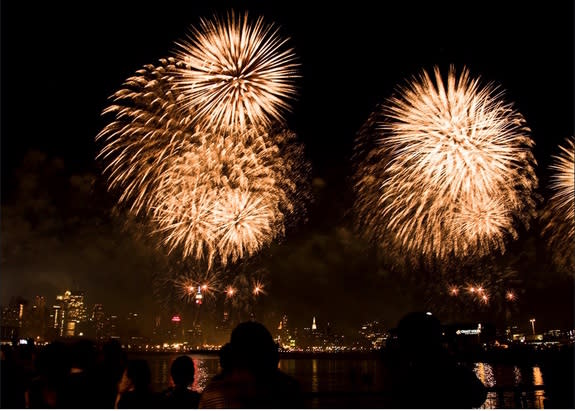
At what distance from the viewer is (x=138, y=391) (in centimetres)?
577

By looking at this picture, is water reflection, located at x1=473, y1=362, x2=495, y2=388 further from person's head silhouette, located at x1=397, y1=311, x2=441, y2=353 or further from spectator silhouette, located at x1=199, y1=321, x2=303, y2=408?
spectator silhouette, located at x1=199, y1=321, x2=303, y2=408

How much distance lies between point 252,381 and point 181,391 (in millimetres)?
1557

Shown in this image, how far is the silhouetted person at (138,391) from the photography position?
559 cm

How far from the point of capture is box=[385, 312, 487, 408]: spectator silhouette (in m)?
4.01

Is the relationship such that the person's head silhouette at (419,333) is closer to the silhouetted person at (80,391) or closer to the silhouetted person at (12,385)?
the silhouetted person at (80,391)

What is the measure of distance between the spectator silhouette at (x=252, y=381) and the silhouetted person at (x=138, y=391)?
153cm

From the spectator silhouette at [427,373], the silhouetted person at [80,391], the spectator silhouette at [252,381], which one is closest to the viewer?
the spectator silhouette at [427,373]

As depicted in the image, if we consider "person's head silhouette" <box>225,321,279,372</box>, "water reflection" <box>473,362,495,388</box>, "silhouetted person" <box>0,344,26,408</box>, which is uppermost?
"person's head silhouette" <box>225,321,279,372</box>

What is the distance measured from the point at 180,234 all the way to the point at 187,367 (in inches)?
923

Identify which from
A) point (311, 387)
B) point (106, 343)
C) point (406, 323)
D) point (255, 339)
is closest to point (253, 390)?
point (255, 339)

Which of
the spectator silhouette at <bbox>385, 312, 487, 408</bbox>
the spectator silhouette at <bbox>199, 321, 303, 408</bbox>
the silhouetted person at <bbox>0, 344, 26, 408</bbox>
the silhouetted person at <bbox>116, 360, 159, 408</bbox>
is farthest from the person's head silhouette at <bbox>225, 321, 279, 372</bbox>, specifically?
the silhouetted person at <bbox>0, 344, 26, 408</bbox>

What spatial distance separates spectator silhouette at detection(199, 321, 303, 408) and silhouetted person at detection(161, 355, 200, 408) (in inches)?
47.7

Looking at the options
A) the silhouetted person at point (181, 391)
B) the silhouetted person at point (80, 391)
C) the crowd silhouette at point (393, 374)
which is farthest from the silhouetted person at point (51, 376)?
the silhouetted person at point (181, 391)

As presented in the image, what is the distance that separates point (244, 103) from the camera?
1022 inches
